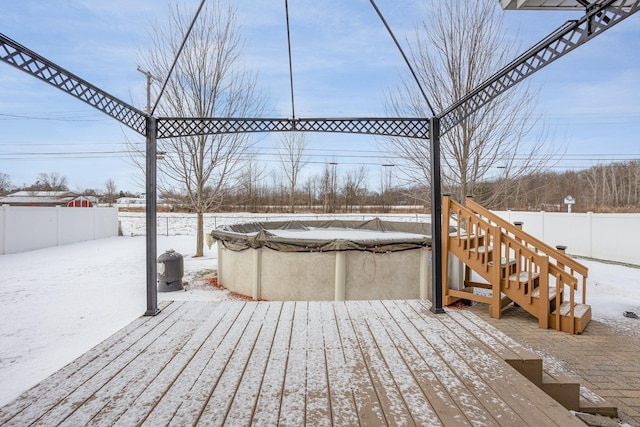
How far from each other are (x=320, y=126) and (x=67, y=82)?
212 cm

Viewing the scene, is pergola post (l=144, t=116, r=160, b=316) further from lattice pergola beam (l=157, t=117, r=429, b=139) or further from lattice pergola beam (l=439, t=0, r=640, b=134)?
lattice pergola beam (l=439, t=0, r=640, b=134)

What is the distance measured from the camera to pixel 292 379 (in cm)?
190

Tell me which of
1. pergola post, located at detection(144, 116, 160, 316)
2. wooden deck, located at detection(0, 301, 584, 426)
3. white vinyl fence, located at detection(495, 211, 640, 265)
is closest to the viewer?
wooden deck, located at detection(0, 301, 584, 426)

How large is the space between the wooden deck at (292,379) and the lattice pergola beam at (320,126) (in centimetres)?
184

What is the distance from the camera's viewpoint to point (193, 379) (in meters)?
1.89

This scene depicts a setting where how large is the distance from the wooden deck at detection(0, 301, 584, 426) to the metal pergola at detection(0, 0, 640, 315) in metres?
0.83

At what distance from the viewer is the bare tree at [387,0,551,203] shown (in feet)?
21.8

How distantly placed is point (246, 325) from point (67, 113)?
17914 mm

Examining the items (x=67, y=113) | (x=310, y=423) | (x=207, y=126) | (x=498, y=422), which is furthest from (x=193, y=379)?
(x=67, y=113)

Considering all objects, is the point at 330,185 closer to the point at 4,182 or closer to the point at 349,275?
the point at 349,275

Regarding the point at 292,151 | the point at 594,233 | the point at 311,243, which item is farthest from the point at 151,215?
the point at 292,151

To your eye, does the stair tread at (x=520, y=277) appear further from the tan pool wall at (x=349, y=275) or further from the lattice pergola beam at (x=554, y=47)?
the lattice pergola beam at (x=554, y=47)

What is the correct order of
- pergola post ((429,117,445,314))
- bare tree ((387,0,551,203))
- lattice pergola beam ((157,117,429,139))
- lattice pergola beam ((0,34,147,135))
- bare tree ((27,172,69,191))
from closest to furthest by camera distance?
lattice pergola beam ((0,34,147,135))
pergola post ((429,117,445,314))
lattice pergola beam ((157,117,429,139))
bare tree ((387,0,551,203))
bare tree ((27,172,69,191))

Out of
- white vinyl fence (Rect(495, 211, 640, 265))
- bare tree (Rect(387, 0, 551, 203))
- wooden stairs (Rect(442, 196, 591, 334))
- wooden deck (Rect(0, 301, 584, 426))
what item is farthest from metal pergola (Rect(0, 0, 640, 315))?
white vinyl fence (Rect(495, 211, 640, 265))
